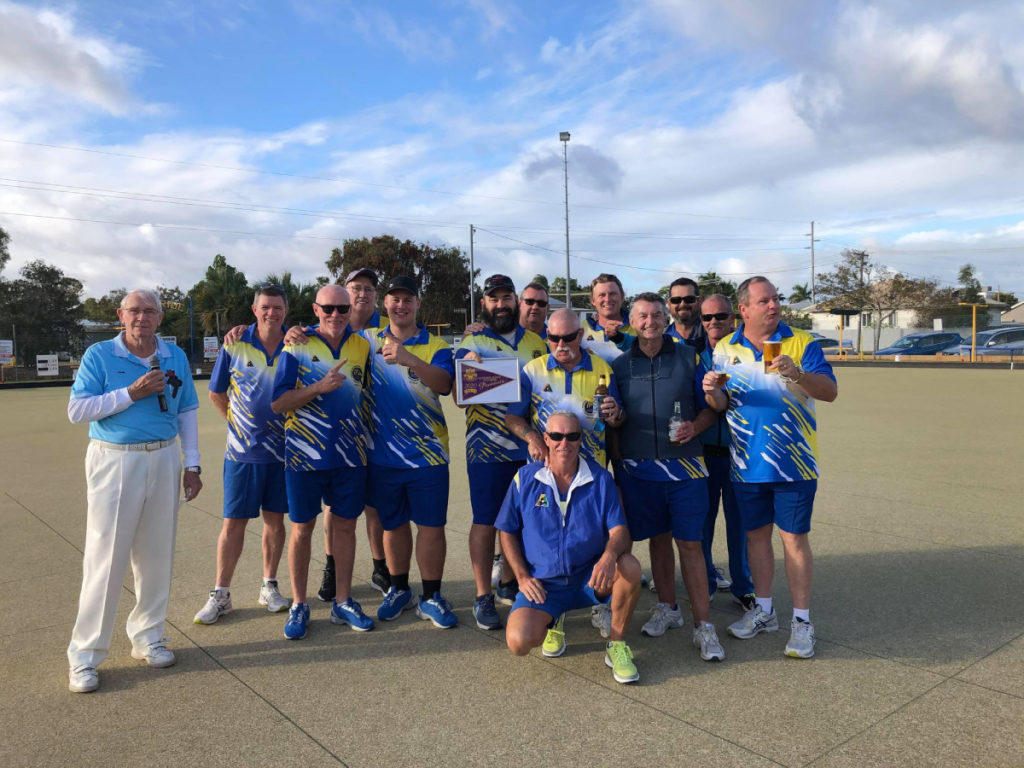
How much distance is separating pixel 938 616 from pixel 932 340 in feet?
125

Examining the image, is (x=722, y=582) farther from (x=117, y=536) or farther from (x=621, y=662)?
(x=117, y=536)

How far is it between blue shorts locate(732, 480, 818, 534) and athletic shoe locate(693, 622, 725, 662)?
2.17 ft

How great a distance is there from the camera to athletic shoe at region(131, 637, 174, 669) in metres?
3.91

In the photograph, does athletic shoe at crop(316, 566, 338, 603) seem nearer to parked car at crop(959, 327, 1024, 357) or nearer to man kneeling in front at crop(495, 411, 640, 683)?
man kneeling in front at crop(495, 411, 640, 683)

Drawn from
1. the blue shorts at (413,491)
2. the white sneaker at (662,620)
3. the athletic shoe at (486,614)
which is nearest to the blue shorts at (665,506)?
the white sneaker at (662,620)

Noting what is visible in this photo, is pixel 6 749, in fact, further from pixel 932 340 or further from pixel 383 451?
pixel 932 340

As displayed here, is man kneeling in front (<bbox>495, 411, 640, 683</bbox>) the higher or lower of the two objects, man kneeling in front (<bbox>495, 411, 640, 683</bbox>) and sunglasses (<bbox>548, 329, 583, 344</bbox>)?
the lower

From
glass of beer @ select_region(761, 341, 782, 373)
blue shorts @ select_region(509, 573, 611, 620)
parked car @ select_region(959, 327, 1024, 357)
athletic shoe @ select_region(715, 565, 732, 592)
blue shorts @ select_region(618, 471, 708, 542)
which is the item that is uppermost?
glass of beer @ select_region(761, 341, 782, 373)

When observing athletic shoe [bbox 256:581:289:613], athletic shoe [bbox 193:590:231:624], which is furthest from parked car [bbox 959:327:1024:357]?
athletic shoe [bbox 193:590:231:624]

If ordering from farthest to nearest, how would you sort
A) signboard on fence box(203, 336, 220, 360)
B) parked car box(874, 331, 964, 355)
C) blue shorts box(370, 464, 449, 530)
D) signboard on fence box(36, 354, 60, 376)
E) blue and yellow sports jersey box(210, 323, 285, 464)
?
parked car box(874, 331, 964, 355) < signboard on fence box(203, 336, 220, 360) < signboard on fence box(36, 354, 60, 376) < blue and yellow sports jersey box(210, 323, 285, 464) < blue shorts box(370, 464, 449, 530)

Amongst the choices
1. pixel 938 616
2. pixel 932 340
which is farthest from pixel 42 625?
pixel 932 340

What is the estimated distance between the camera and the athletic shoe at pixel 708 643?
3.87 meters

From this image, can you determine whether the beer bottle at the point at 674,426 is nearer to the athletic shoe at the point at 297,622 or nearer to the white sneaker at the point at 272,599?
the athletic shoe at the point at 297,622

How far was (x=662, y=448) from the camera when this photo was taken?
4164mm
